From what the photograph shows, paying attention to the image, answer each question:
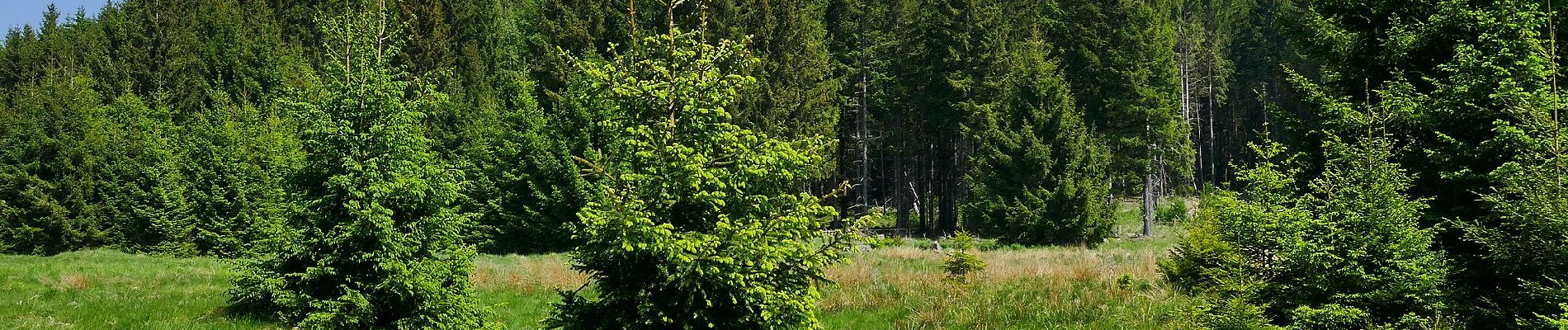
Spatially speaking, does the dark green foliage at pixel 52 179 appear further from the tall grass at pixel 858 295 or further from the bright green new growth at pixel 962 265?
the bright green new growth at pixel 962 265

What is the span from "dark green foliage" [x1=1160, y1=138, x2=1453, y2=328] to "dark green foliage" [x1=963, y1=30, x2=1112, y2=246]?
24.6 m

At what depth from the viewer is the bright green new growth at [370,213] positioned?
485 inches

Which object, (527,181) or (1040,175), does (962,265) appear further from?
(527,181)

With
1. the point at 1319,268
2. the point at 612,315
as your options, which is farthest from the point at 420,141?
the point at 1319,268

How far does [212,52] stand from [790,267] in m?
52.0

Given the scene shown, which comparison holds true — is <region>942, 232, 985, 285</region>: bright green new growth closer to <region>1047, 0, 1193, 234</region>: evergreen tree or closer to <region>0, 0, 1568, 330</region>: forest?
<region>0, 0, 1568, 330</region>: forest

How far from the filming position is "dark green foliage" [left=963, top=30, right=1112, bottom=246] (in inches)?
1331

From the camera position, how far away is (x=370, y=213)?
12.1m

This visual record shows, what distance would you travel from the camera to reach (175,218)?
35.6m

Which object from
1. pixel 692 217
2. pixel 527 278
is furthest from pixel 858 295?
pixel 692 217

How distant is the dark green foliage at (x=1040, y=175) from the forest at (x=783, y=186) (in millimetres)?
123

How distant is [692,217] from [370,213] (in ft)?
18.5

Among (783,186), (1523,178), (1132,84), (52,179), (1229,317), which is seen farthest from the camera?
(1132,84)

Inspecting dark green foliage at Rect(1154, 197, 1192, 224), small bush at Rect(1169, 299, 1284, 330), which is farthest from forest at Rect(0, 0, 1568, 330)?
dark green foliage at Rect(1154, 197, 1192, 224)
